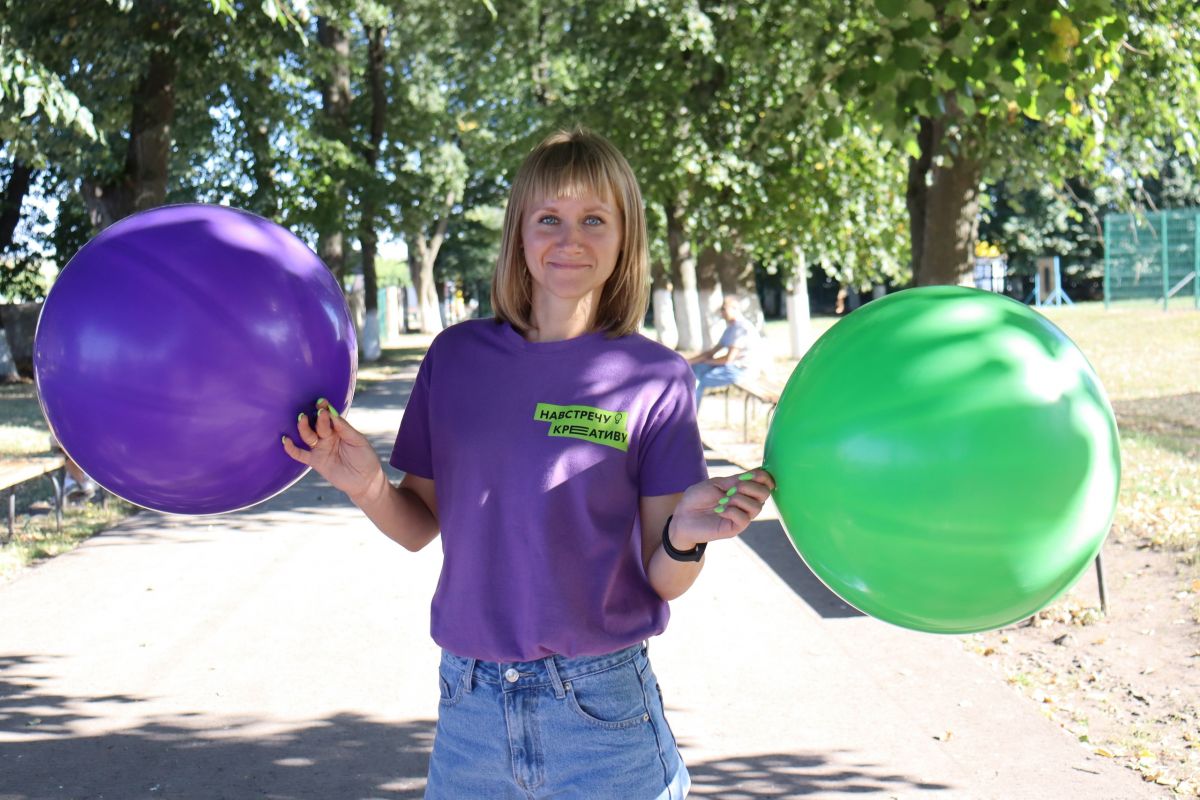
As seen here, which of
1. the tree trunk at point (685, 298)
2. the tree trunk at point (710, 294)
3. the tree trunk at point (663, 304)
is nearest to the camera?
the tree trunk at point (710, 294)

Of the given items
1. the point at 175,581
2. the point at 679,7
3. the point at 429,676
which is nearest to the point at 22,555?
the point at 175,581

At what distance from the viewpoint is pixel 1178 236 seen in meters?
35.1

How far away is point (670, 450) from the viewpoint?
216 centimetres

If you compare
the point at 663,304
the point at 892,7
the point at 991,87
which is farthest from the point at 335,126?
the point at 892,7

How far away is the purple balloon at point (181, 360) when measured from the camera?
2105mm

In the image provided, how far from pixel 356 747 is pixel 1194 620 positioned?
13.6 ft

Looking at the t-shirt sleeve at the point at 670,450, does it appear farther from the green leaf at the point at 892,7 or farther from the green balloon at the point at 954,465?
the green leaf at the point at 892,7

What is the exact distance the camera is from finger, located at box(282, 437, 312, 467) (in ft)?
7.18

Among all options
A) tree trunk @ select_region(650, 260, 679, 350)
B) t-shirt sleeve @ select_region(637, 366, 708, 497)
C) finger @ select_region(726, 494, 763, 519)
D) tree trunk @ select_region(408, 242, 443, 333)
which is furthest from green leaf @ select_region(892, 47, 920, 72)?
tree trunk @ select_region(408, 242, 443, 333)

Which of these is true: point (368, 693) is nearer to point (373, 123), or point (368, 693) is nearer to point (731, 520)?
point (731, 520)

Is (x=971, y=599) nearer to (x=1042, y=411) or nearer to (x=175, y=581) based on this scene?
(x=1042, y=411)

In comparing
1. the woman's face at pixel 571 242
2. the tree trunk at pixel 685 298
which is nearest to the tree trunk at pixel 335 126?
the tree trunk at pixel 685 298

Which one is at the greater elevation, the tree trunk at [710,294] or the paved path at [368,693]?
the tree trunk at [710,294]

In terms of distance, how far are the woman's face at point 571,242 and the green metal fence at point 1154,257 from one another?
3415 cm
